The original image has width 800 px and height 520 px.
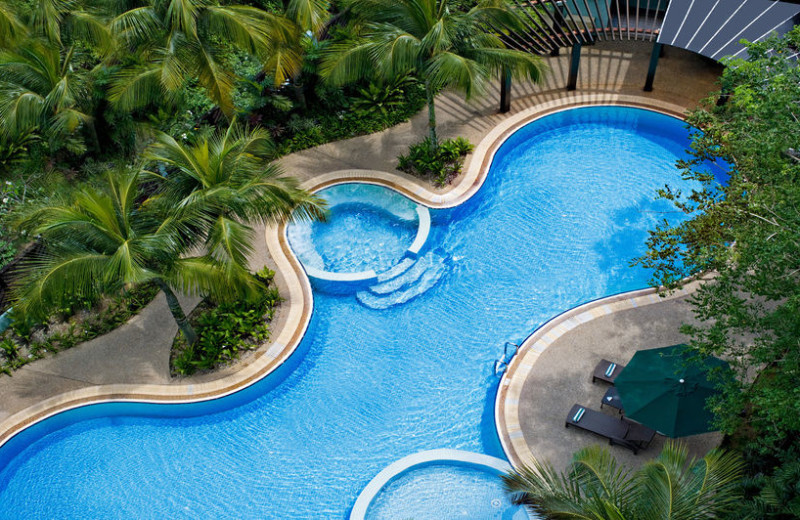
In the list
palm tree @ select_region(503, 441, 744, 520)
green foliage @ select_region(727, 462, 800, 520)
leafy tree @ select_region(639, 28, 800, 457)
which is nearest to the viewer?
palm tree @ select_region(503, 441, 744, 520)

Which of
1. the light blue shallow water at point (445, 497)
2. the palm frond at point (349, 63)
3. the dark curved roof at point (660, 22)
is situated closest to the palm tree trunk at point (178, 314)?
the light blue shallow water at point (445, 497)

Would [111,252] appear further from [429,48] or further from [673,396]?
[673,396]

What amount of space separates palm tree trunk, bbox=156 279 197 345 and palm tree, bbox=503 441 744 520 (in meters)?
7.91

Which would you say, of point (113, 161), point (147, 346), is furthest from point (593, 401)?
point (113, 161)

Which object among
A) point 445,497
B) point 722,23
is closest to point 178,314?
point 445,497

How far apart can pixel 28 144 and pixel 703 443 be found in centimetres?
1895

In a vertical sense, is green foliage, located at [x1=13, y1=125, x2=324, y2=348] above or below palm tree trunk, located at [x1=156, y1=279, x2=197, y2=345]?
above

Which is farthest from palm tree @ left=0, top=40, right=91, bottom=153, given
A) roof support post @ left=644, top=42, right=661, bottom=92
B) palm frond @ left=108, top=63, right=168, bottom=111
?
roof support post @ left=644, top=42, right=661, bottom=92

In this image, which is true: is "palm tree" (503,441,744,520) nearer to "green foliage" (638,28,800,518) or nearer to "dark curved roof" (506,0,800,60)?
"green foliage" (638,28,800,518)

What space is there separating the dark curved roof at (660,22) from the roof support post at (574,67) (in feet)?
0.79

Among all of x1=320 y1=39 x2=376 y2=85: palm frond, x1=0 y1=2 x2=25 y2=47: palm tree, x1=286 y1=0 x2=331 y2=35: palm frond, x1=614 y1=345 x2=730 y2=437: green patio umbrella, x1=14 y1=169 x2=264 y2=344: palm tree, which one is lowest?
x1=614 y1=345 x2=730 y2=437: green patio umbrella

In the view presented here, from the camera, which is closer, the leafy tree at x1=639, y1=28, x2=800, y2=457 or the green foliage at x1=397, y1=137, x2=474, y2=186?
the leafy tree at x1=639, y1=28, x2=800, y2=457

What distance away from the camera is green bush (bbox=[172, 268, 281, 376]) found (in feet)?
52.1

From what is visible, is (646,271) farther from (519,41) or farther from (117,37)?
(117,37)
